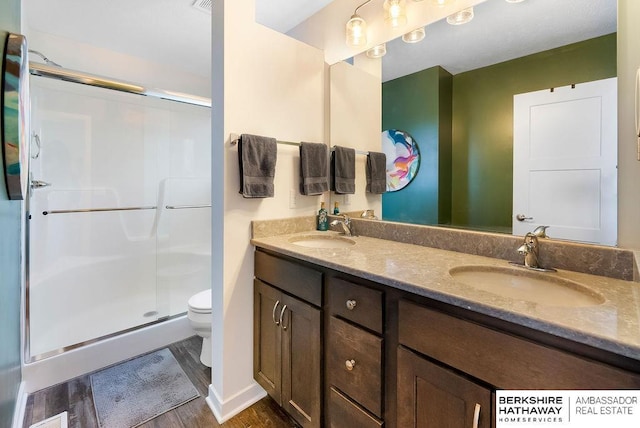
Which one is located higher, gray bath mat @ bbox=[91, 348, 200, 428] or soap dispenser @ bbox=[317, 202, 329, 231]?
soap dispenser @ bbox=[317, 202, 329, 231]

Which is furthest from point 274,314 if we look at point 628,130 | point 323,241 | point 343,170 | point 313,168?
point 628,130

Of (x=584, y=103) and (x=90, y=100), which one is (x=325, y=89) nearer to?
(x=584, y=103)

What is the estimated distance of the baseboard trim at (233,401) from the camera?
1.55 meters

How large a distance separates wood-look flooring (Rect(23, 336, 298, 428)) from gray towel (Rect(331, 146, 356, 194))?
1.37 meters

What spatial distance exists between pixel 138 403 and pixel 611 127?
8.34ft

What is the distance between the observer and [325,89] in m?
2.00

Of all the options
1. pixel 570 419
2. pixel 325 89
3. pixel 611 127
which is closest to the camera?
pixel 570 419

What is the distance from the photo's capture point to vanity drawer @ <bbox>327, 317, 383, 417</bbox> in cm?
102

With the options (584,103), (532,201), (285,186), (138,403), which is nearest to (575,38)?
(584,103)

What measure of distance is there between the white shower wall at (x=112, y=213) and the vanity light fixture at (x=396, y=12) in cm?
207

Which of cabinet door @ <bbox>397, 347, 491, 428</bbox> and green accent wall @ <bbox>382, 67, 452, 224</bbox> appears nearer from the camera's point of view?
cabinet door @ <bbox>397, 347, 491, 428</bbox>

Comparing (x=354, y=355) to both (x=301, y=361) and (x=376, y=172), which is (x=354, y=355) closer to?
(x=301, y=361)

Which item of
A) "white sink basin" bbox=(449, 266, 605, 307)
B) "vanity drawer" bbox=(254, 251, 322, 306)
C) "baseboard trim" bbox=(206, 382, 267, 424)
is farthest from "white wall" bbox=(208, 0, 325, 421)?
"white sink basin" bbox=(449, 266, 605, 307)

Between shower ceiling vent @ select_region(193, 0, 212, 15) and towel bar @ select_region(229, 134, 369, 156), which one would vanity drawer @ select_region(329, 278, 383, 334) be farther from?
shower ceiling vent @ select_region(193, 0, 212, 15)
